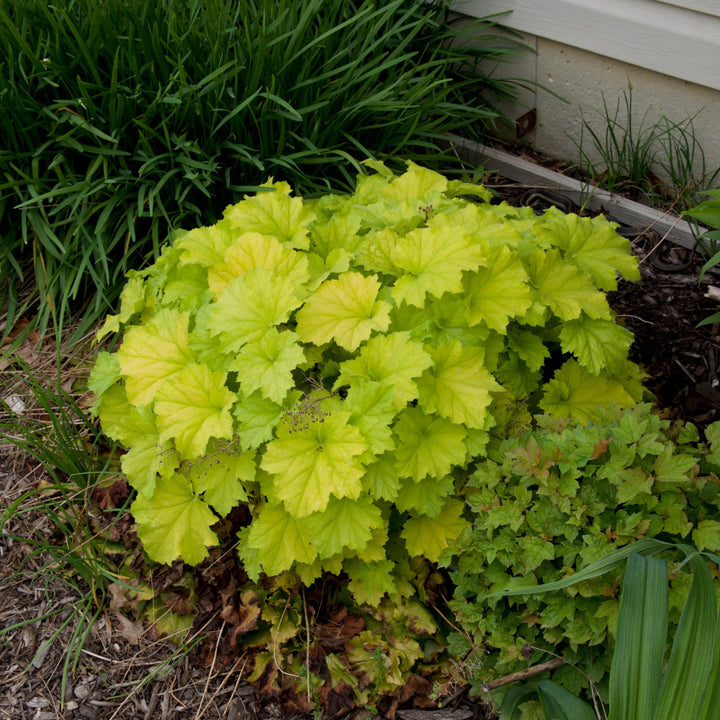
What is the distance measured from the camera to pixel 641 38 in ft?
9.21

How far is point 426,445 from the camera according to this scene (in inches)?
70.3

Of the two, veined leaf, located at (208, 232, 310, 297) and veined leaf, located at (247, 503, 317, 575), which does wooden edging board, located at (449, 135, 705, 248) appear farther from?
veined leaf, located at (247, 503, 317, 575)

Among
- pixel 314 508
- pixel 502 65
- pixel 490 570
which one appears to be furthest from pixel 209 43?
pixel 490 570

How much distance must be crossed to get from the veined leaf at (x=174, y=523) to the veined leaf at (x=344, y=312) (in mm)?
513

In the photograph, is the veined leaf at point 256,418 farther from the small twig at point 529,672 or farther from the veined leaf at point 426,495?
the small twig at point 529,672

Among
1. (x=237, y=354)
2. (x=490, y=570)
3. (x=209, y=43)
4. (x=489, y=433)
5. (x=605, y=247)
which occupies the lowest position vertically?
(x=490, y=570)

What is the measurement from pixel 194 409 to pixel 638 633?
Answer: 1.05 m

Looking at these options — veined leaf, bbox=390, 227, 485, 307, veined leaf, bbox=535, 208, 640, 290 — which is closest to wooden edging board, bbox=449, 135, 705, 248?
veined leaf, bbox=535, 208, 640, 290

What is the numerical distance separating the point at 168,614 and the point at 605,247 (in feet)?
5.25

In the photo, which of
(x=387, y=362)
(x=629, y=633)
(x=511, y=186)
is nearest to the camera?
(x=629, y=633)

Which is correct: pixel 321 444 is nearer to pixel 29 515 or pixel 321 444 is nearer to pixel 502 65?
pixel 29 515

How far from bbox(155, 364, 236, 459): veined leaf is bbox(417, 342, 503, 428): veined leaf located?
1.51 feet

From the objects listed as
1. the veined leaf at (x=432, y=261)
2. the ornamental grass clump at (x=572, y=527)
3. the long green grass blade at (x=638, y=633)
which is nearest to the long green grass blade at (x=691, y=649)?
the long green grass blade at (x=638, y=633)

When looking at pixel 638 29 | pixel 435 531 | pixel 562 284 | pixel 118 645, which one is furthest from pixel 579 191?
pixel 118 645
